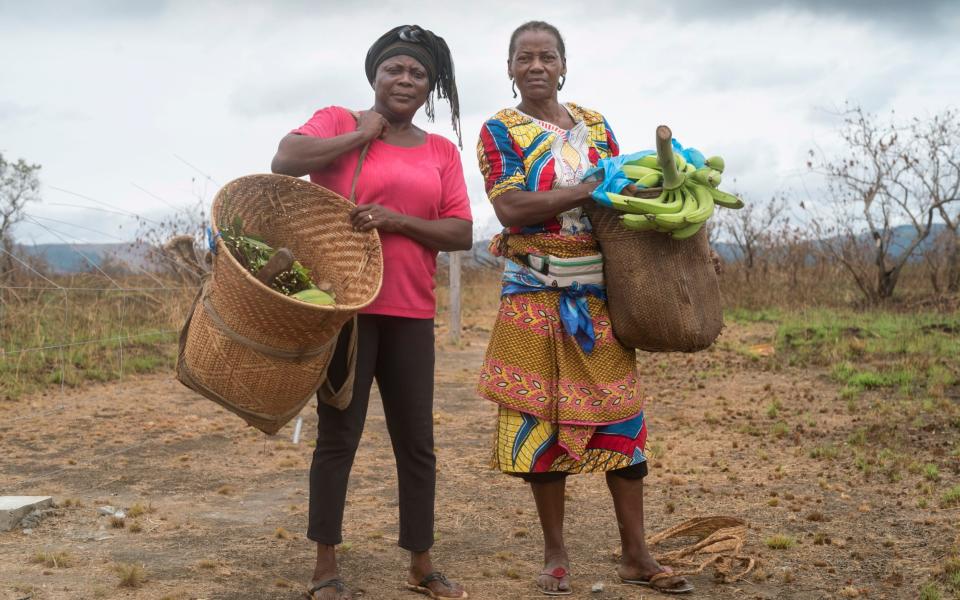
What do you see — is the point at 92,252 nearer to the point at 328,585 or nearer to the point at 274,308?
the point at 328,585

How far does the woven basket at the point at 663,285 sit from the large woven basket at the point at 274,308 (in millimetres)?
797

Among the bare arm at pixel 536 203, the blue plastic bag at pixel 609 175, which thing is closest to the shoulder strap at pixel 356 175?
the bare arm at pixel 536 203

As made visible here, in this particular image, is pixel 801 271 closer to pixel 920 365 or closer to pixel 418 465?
pixel 920 365

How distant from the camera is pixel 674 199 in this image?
3.04 m

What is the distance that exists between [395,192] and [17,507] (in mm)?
2182

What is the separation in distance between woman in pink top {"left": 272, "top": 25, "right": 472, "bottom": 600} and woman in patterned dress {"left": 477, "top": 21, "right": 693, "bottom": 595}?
215 millimetres

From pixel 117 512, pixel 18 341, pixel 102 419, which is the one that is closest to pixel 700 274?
pixel 117 512

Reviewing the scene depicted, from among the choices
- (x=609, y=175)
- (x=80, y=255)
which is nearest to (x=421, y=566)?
(x=609, y=175)

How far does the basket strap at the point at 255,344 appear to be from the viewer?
9.26 ft

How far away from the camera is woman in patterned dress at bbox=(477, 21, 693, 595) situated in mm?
3264

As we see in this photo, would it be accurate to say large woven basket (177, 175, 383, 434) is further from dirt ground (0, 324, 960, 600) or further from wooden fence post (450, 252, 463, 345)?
wooden fence post (450, 252, 463, 345)

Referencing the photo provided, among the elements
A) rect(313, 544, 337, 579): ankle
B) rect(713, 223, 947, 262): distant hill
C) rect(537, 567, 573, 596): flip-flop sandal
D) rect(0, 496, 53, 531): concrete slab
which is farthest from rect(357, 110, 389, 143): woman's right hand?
rect(713, 223, 947, 262): distant hill

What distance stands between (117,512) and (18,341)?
4648 mm

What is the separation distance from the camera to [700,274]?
315 cm
